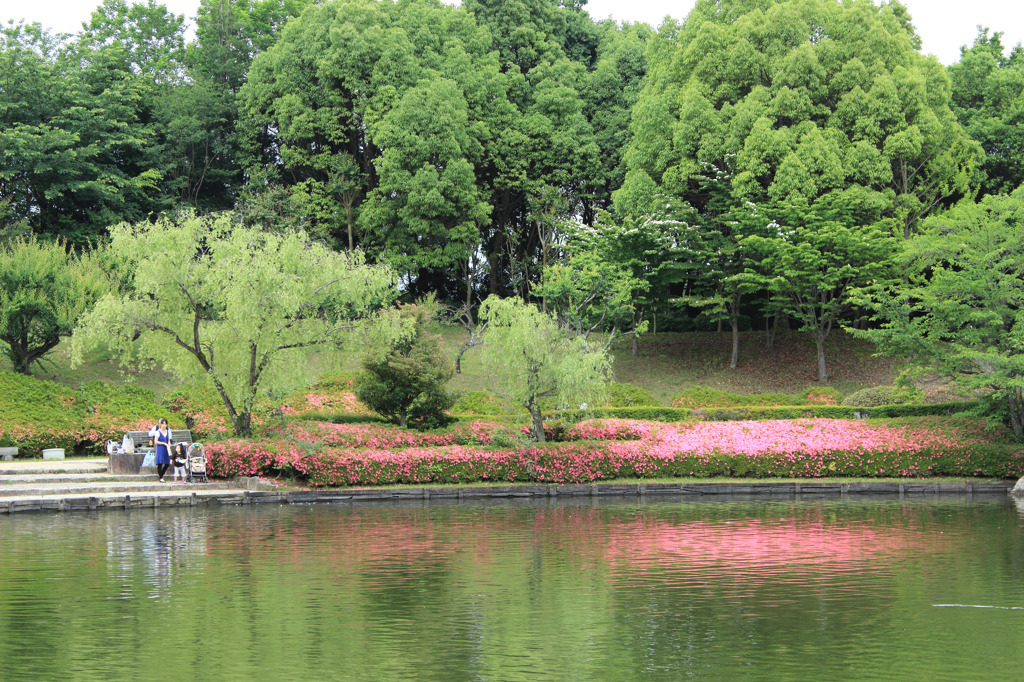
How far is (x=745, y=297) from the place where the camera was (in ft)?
161

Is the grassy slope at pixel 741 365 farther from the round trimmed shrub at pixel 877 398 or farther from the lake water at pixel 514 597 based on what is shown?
the lake water at pixel 514 597

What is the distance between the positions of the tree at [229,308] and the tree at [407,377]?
141 centimetres

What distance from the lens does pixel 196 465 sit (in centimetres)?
2423

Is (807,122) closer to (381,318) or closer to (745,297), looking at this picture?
(745,297)

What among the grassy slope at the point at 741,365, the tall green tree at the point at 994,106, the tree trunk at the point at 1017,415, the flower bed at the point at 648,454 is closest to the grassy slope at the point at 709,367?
the grassy slope at the point at 741,365

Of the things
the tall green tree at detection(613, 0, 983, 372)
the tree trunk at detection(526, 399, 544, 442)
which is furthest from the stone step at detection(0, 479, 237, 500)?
the tall green tree at detection(613, 0, 983, 372)

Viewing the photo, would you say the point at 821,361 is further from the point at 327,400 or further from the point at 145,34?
the point at 145,34

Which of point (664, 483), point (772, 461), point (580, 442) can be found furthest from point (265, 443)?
point (772, 461)

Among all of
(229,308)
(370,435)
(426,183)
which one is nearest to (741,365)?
(426,183)

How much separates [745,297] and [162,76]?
33.8 metres

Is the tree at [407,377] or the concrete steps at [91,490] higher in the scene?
the tree at [407,377]

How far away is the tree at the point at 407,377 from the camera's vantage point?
2786 centimetres

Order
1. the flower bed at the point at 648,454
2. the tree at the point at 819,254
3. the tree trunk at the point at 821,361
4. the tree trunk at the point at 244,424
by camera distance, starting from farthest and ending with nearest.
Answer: the tree trunk at the point at 821,361
the tree at the point at 819,254
the tree trunk at the point at 244,424
the flower bed at the point at 648,454

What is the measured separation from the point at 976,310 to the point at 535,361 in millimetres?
11769
